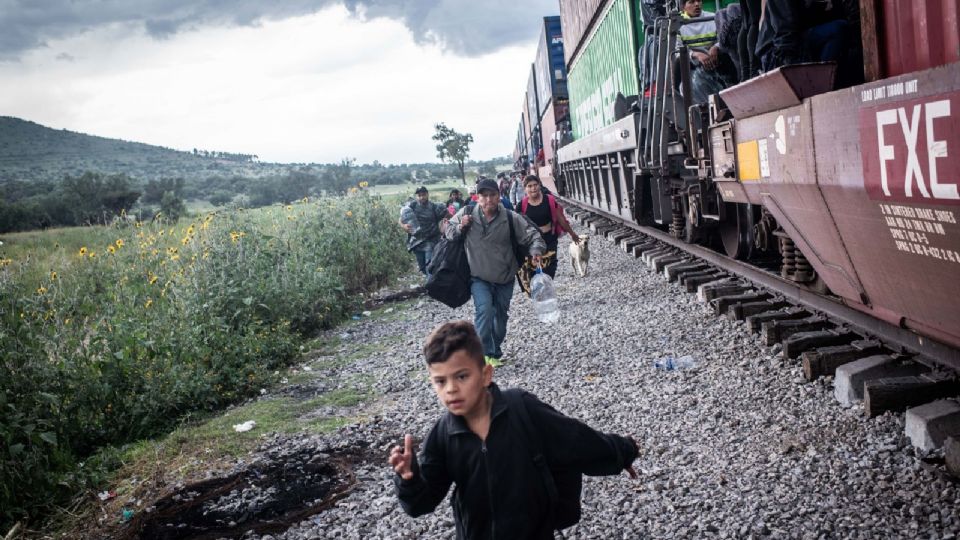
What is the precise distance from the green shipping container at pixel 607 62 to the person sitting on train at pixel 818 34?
4.96 m

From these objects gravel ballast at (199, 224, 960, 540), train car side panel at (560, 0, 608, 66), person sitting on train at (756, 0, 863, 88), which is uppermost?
train car side panel at (560, 0, 608, 66)

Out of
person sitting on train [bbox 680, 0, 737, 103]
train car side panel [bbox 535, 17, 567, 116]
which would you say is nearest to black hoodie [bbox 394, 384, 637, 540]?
person sitting on train [bbox 680, 0, 737, 103]

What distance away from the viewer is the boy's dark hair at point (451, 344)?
2359 millimetres

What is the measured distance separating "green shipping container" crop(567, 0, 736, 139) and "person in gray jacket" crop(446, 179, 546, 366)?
4556mm

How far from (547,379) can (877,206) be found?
3.16 metres

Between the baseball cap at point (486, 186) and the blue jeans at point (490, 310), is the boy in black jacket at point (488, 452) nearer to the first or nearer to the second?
the baseball cap at point (486, 186)

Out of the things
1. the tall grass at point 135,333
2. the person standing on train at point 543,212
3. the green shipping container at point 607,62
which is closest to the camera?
the tall grass at point 135,333

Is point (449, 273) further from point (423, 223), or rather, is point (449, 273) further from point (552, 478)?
point (423, 223)

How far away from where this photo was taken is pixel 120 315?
313 inches

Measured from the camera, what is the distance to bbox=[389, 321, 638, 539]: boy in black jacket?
238cm

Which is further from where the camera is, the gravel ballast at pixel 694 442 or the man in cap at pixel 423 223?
the man in cap at pixel 423 223

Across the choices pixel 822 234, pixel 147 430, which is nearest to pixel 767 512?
pixel 822 234

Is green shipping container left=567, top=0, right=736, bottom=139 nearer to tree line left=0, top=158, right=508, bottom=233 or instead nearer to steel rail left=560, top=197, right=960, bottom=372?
steel rail left=560, top=197, right=960, bottom=372

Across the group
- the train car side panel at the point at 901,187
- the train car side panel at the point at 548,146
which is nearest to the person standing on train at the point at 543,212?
the train car side panel at the point at 901,187
